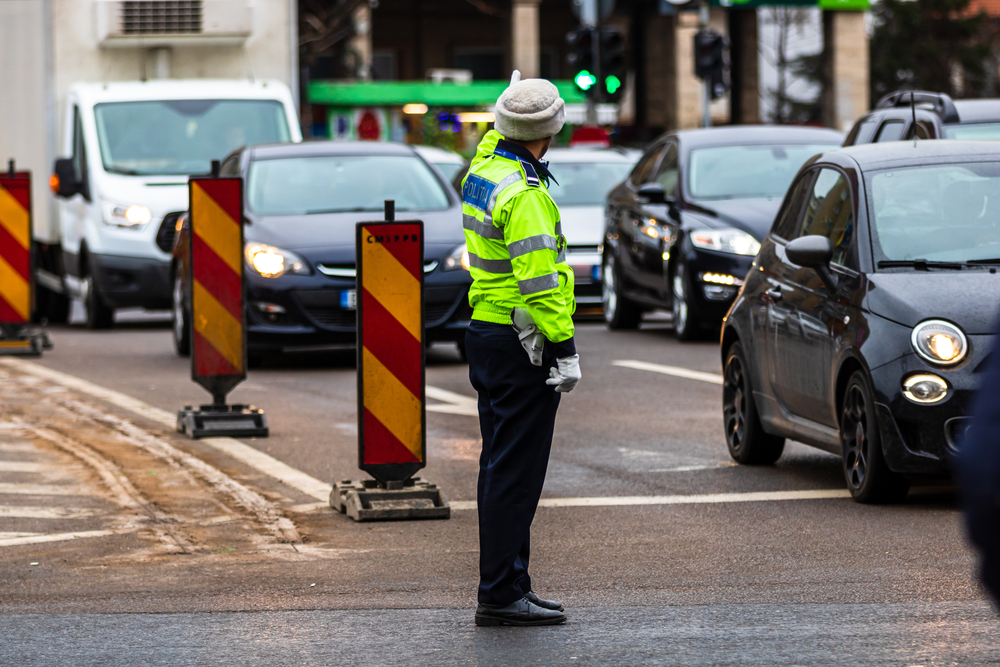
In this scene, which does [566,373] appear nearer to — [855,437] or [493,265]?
[493,265]

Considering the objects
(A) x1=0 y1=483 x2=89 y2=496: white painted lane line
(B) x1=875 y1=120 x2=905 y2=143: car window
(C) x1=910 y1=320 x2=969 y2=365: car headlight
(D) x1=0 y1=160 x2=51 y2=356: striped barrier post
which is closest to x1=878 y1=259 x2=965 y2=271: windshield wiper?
(C) x1=910 y1=320 x2=969 y2=365: car headlight

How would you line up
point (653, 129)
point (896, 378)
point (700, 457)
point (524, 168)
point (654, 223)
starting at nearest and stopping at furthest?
point (524, 168) < point (896, 378) < point (700, 457) < point (654, 223) < point (653, 129)

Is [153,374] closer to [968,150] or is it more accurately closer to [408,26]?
[968,150]

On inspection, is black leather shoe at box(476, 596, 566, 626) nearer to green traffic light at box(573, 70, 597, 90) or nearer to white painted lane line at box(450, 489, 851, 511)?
white painted lane line at box(450, 489, 851, 511)

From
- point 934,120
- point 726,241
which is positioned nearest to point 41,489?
point 934,120

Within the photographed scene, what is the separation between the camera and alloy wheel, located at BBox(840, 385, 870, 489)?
7.72 m

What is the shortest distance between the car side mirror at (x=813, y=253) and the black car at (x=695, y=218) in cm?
689

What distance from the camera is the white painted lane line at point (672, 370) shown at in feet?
42.5

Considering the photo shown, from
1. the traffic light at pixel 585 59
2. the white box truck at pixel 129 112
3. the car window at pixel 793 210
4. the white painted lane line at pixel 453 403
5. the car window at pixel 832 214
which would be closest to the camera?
the car window at pixel 832 214

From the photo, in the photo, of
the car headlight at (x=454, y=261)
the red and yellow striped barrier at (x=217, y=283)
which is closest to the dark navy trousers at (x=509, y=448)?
the red and yellow striped barrier at (x=217, y=283)

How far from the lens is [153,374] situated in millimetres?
13680

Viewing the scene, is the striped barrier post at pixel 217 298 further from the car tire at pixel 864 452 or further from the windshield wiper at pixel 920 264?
the windshield wiper at pixel 920 264

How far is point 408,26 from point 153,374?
189 feet

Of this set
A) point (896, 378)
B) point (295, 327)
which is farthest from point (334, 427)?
point (896, 378)
